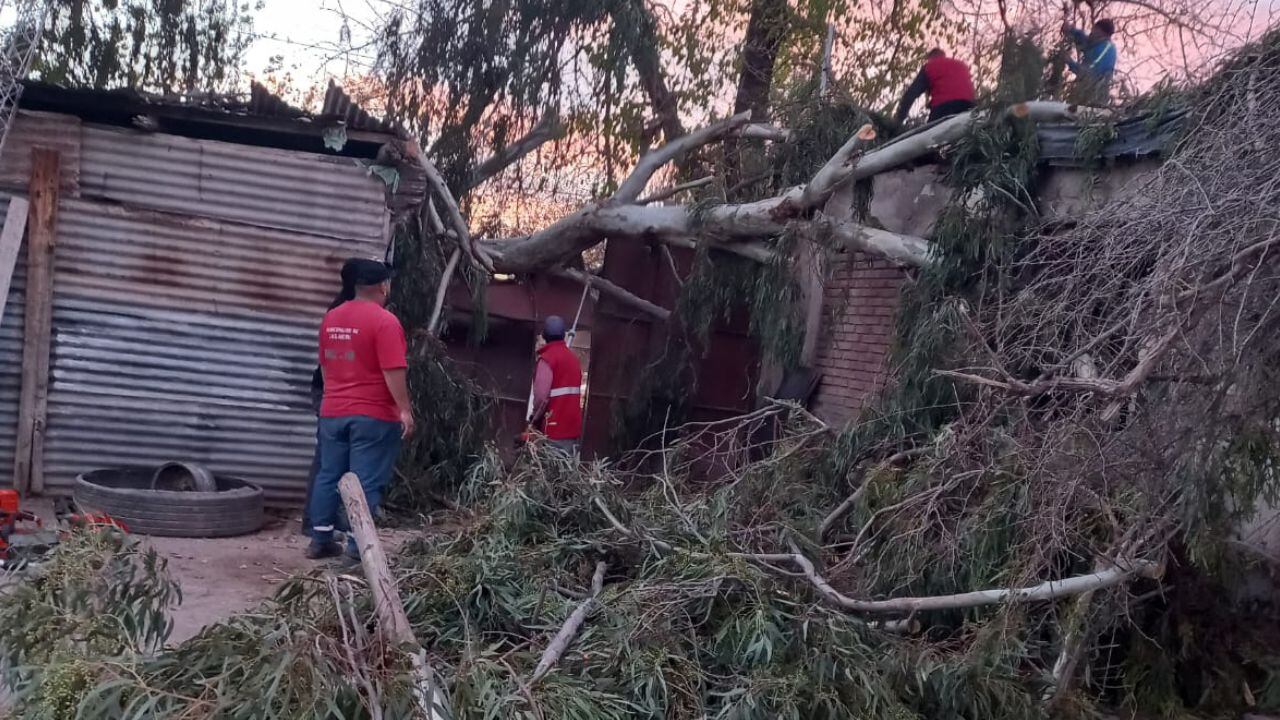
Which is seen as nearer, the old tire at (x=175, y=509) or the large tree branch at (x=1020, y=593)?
the large tree branch at (x=1020, y=593)

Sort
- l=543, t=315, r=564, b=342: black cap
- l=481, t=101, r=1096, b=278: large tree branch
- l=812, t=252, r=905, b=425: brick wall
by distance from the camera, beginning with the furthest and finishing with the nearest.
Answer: l=812, t=252, r=905, b=425: brick wall
l=543, t=315, r=564, b=342: black cap
l=481, t=101, r=1096, b=278: large tree branch

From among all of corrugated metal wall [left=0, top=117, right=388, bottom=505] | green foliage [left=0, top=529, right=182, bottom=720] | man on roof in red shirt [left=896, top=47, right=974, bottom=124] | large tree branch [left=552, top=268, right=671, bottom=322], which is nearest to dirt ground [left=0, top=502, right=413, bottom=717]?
corrugated metal wall [left=0, top=117, right=388, bottom=505]

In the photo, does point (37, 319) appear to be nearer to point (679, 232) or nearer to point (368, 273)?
point (368, 273)

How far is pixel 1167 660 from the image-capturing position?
193 inches

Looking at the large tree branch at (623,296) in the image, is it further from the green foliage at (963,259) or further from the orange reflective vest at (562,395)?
the green foliage at (963,259)

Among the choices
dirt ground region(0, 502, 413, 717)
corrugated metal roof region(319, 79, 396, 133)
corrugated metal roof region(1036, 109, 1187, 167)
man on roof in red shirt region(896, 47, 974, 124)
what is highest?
man on roof in red shirt region(896, 47, 974, 124)

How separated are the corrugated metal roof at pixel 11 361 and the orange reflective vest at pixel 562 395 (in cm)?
336

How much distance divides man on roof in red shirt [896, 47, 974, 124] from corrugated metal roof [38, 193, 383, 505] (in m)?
3.98

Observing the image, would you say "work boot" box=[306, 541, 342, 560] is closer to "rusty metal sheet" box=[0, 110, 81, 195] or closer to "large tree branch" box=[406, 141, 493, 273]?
"large tree branch" box=[406, 141, 493, 273]

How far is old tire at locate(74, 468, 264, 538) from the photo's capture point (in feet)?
21.7

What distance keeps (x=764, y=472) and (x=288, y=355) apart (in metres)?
3.60

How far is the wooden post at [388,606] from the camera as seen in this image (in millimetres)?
3312

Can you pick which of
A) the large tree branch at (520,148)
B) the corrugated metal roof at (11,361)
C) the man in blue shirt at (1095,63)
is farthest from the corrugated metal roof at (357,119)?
the man in blue shirt at (1095,63)

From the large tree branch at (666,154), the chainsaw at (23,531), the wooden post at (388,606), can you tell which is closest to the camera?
the wooden post at (388,606)
